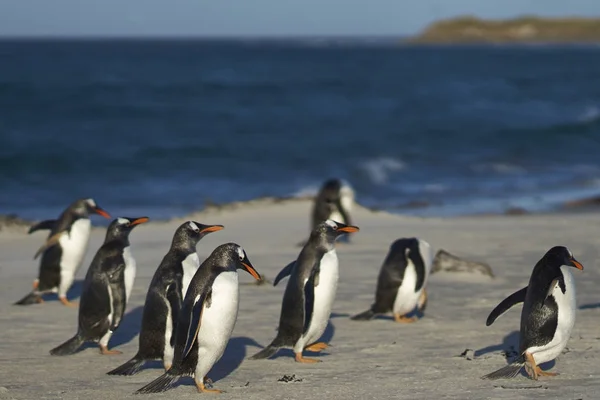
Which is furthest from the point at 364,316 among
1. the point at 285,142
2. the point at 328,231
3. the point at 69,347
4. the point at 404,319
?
the point at 285,142

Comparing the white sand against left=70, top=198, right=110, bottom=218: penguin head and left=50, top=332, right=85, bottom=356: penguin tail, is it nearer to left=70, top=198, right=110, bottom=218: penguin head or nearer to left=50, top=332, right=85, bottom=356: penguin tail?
left=50, top=332, right=85, bottom=356: penguin tail

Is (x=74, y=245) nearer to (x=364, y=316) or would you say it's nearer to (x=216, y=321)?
(x=364, y=316)

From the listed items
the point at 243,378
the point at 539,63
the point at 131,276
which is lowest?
the point at 243,378

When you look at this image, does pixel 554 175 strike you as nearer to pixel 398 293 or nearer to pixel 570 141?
pixel 570 141

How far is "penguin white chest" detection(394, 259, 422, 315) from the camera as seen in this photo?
8.02 meters

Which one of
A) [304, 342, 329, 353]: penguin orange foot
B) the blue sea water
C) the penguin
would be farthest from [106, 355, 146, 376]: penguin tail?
the blue sea water

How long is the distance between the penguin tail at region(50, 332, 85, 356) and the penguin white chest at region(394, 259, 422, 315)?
2320 mm

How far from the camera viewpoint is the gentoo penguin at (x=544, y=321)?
626 cm

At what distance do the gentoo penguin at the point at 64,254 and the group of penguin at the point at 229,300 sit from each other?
136cm

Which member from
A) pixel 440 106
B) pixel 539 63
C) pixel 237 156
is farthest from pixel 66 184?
pixel 539 63

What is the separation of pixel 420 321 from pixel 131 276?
2.17 meters

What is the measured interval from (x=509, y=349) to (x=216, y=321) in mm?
2101

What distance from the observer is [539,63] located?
78.0 metres

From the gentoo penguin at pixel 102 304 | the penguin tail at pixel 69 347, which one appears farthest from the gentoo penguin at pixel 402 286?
the penguin tail at pixel 69 347
